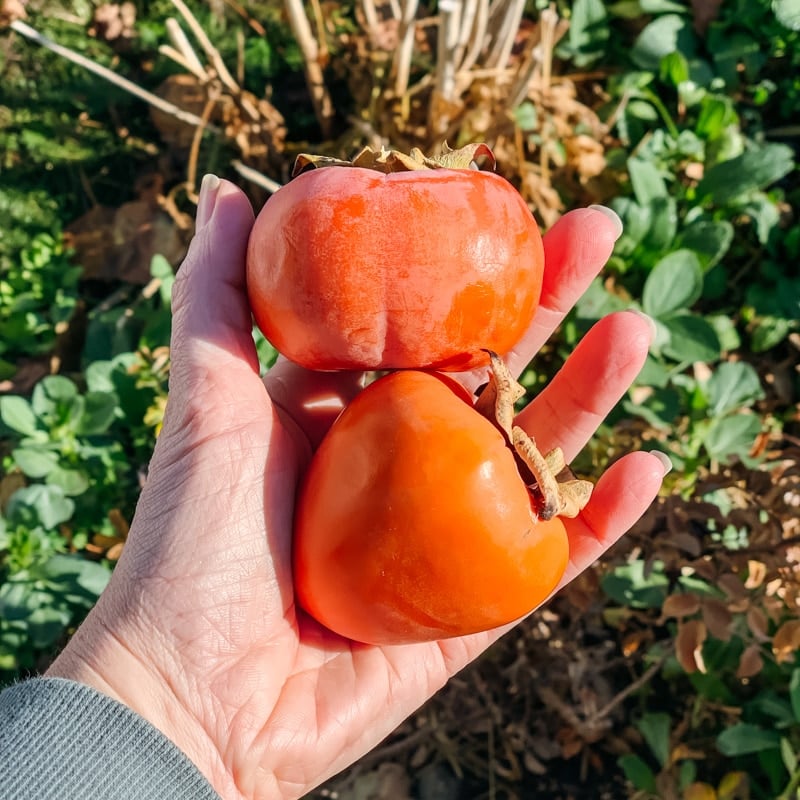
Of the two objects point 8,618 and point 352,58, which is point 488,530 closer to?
point 8,618

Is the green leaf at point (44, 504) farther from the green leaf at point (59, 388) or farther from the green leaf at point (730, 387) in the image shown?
the green leaf at point (730, 387)

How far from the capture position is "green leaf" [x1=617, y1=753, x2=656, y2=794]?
2037 millimetres

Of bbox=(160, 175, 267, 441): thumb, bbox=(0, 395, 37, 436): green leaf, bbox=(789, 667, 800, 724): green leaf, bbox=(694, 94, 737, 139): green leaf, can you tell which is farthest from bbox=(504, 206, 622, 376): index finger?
bbox=(0, 395, 37, 436): green leaf

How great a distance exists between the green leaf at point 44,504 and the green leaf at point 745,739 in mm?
1602

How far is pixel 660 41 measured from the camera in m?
2.61

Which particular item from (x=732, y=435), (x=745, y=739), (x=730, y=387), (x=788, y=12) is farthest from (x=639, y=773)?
(x=788, y=12)

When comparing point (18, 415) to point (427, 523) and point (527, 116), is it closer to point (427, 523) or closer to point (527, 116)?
point (427, 523)

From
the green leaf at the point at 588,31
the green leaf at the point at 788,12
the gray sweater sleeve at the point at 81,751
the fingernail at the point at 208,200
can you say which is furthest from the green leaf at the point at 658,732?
the green leaf at the point at 588,31

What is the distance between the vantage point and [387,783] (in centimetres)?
223

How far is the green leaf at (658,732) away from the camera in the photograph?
6.72ft

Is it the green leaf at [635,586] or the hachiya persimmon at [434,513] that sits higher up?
the hachiya persimmon at [434,513]

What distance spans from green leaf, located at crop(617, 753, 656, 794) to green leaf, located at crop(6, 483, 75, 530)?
1457mm

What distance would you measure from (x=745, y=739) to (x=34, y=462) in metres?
1.77

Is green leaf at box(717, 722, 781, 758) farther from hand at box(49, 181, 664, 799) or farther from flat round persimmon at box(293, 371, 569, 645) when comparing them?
flat round persimmon at box(293, 371, 569, 645)
